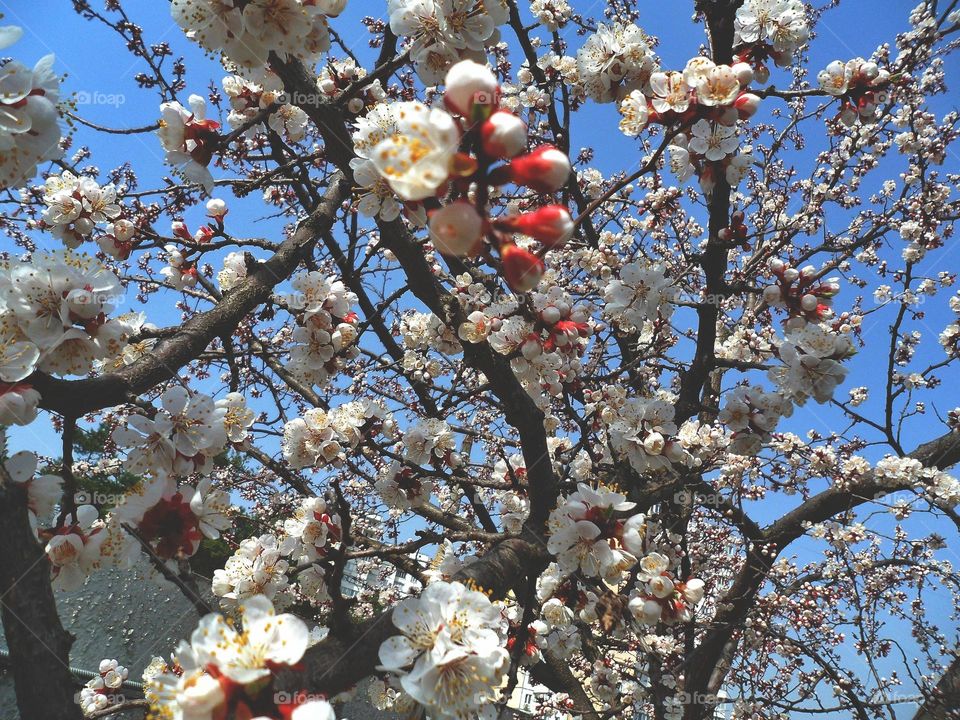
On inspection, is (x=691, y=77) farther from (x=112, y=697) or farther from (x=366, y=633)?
(x=112, y=697)

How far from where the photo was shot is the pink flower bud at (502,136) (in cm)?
86

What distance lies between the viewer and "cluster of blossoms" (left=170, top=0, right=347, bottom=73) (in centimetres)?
146

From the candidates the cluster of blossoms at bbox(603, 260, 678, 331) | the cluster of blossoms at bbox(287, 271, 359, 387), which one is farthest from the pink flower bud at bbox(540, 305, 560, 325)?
the cluster of blossoms at bbox(287, 271, 359, 387)

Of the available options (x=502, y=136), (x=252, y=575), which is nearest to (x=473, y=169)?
(x=502, y=136)

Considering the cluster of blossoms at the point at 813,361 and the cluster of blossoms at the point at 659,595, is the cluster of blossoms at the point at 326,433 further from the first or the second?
the cluster of blossoms at the point at 813,361

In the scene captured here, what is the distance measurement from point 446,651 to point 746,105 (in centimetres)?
177

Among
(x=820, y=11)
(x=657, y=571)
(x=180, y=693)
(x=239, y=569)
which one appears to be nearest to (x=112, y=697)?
(x=239, y=569)

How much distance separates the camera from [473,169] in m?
0.87

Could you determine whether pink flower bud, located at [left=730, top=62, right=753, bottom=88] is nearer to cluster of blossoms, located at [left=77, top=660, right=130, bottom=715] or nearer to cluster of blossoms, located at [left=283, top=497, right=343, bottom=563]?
cluster of blossoms, located at [left=283, top=497, right=343, bottom=563]

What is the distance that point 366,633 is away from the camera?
1.47m

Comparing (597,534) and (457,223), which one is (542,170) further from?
(597,534)

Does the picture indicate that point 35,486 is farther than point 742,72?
No

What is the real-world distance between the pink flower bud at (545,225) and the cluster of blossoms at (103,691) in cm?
317

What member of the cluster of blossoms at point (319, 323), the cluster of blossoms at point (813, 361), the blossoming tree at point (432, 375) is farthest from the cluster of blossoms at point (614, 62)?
the cluster of blossoms at point (319, 323)
